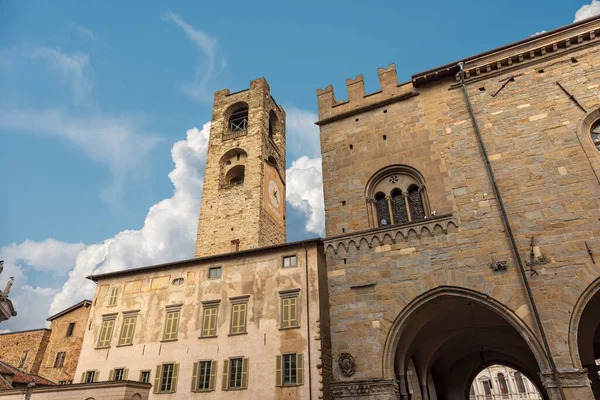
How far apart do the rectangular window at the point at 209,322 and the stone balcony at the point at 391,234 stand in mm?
7076

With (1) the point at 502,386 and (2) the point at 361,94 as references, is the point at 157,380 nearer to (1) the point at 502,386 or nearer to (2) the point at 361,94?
(2) the point at 361,94

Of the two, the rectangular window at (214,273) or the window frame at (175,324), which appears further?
the rectangular window at (214,273)

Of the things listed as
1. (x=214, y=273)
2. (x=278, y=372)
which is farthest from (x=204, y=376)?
(x=214, y=273)

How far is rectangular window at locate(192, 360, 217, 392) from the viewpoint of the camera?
15945 mm

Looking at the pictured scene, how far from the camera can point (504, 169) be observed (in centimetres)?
1198

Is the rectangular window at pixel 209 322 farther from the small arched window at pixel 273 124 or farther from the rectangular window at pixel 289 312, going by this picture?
the small arched window at pixel 273 124

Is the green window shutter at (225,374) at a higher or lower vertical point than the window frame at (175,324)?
lower

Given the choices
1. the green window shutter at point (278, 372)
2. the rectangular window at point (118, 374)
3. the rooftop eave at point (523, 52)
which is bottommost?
the green window shutter at point (278, 372)

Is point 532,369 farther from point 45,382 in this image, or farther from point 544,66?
point 45,382

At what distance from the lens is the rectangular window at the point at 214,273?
1839 centimetres

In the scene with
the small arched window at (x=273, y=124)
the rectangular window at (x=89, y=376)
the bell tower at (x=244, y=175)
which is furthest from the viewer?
the small arched window at (x=273, y=124)

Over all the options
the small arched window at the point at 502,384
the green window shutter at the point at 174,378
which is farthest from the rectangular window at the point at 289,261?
the small arched window at the point at 502,384

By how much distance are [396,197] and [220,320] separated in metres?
Result: 9.12

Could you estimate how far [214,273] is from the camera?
18.5 m
